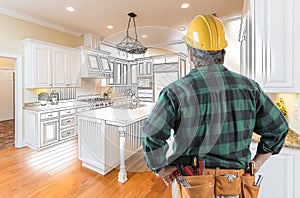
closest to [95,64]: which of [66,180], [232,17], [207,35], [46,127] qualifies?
[46,127]

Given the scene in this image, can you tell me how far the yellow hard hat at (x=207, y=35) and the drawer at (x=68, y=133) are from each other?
3928 millimetres

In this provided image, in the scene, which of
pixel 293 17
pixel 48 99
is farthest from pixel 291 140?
pixel 48 99

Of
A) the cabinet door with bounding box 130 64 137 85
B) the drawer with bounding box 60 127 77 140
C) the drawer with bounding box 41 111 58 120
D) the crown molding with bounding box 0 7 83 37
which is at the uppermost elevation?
the crown molding with bounding box 0 7 83 37

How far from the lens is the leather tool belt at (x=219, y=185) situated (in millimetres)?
684

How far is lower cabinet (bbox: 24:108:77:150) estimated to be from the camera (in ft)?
11.3

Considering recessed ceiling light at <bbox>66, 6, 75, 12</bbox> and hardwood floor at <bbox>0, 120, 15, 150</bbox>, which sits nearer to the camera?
recessed ceiling light at <bbox>66, 6, 75, 12</bbox>

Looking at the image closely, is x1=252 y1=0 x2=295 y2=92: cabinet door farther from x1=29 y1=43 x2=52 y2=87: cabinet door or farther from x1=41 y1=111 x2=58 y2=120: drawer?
x1=29 y1=43 x2=52 y2=87: cabinet door

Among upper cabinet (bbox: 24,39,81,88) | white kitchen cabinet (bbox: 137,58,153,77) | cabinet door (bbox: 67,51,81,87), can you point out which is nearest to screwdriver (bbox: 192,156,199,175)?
white kitchen cabinet (bbox: 137,58,153,77)

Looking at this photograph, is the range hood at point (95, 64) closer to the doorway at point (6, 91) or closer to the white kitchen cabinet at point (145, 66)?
the white kitchen cabinet at point (145, 66)

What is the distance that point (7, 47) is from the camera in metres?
3.42

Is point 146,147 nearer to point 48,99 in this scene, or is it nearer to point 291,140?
point 291,140

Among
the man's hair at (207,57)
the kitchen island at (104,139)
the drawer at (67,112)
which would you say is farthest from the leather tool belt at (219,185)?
the drawer at (67,112)

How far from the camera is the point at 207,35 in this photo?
27.7 inches

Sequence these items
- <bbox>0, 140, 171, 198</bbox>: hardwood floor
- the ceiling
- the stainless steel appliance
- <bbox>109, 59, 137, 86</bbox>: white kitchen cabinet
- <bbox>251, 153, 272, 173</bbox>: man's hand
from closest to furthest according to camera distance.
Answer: <bbox>251, 153, 272, 173</bbox>: man's hand
<bbox>0, 140, 171, 198</bbox>: hardwood floor
the ceiling
<bbox>109, 59, 137, 86</bbox>: white kitchen cabinet
the stainless steel appliance
